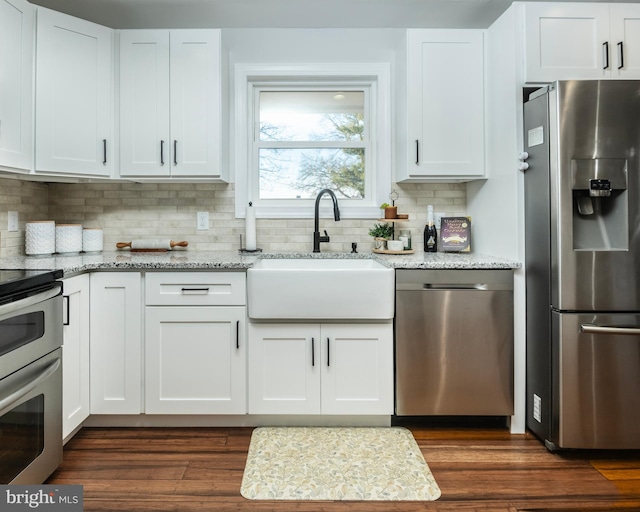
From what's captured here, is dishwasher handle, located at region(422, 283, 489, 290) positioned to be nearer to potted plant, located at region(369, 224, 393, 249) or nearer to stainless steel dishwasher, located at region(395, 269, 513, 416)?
stainless steel dishwasher, located at region(395, 269, 513, 416)

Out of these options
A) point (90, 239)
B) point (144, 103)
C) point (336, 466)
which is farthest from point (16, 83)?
point (336, 466)

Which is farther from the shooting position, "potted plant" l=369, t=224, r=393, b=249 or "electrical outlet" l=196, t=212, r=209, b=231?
"electrical outlet" l=196, t=212, r=209, b=231

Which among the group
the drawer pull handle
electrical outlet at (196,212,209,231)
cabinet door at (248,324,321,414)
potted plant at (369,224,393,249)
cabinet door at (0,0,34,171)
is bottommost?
cabinet door at (248,324,321,414)

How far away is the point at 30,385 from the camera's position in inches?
61.5

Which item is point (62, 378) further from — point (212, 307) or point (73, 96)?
point (73, 96)

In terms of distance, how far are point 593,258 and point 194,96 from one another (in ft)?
7.24

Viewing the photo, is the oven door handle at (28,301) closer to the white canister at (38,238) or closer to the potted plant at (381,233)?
the white canister at (38,238)

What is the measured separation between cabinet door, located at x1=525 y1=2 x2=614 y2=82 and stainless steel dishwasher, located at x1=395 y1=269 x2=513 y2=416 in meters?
1.04

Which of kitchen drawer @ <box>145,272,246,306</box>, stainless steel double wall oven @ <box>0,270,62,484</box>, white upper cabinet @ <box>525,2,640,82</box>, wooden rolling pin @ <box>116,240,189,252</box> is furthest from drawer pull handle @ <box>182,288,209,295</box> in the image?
white upper cabinet @ <box>525,2,640,82</box>

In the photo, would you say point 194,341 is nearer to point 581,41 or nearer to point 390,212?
point 390,212

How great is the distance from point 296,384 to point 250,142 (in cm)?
161

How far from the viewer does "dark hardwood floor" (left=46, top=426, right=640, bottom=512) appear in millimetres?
1694

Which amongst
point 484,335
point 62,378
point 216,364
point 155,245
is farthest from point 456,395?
point 155,245

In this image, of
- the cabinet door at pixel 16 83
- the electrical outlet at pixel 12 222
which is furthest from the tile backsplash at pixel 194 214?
the cabinet door at pixel 16 83
